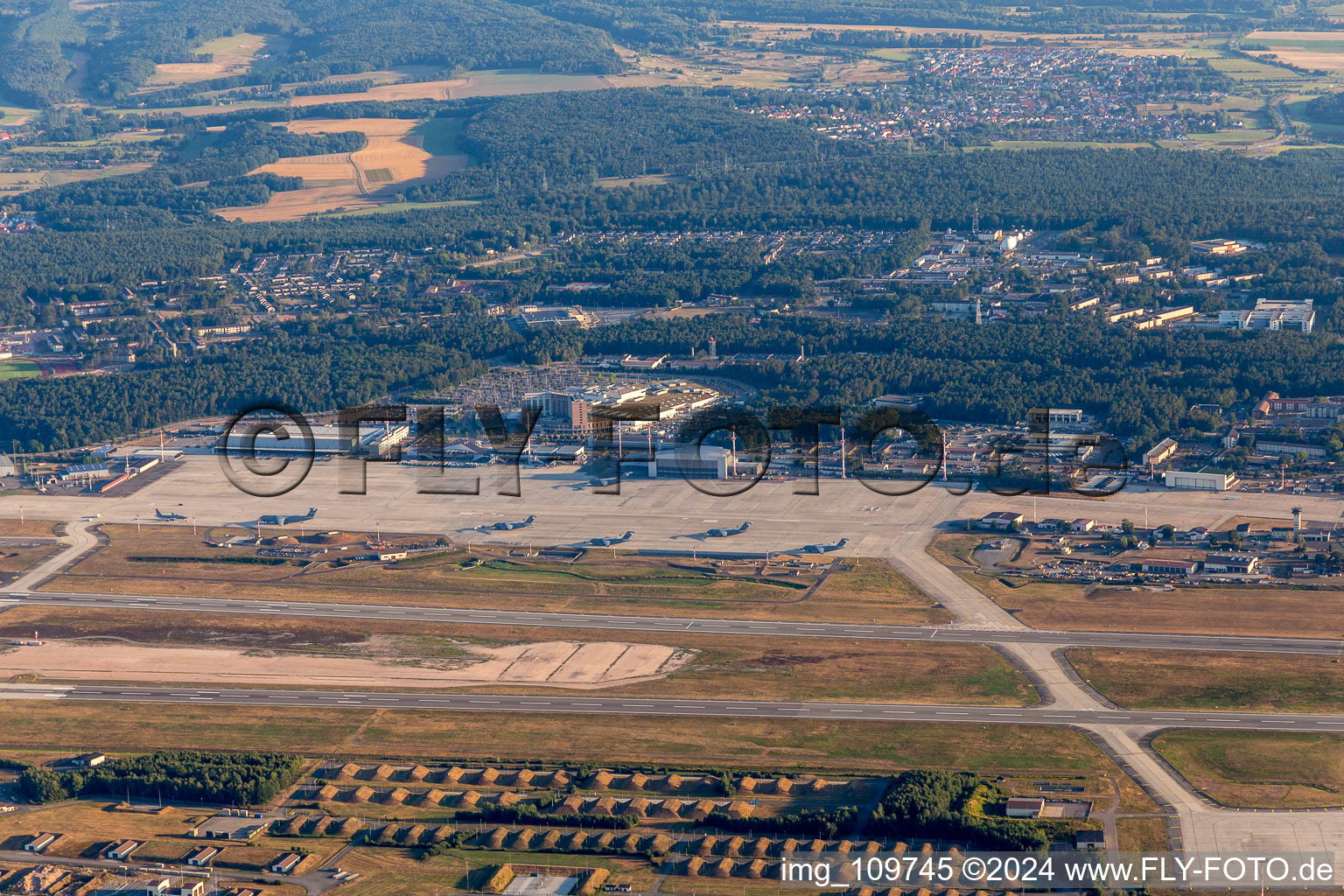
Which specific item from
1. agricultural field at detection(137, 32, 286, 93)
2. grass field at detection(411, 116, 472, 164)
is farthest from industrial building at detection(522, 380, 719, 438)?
agricultural field at detection(137, 32, 286, 93)

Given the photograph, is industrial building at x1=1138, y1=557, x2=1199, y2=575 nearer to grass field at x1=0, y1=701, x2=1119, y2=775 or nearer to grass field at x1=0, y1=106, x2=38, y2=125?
grass field at x1=0, y1=701, x2=1119, y2=775

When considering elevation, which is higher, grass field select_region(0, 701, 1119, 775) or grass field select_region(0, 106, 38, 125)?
grass field select_region(0, 106, 38, 125)

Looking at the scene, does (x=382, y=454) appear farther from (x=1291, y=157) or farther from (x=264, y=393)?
(x=1291, y=157)

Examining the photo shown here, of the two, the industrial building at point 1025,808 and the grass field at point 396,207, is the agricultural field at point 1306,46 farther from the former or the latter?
the industrial building at point 1025,808

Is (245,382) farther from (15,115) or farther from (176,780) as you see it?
(15,115)

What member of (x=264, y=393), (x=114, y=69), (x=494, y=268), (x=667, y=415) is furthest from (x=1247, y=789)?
(x=114, y=69)

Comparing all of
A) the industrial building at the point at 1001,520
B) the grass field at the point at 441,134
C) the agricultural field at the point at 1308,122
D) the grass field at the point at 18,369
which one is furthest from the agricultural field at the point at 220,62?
the industrial building at the point at 1001,520
